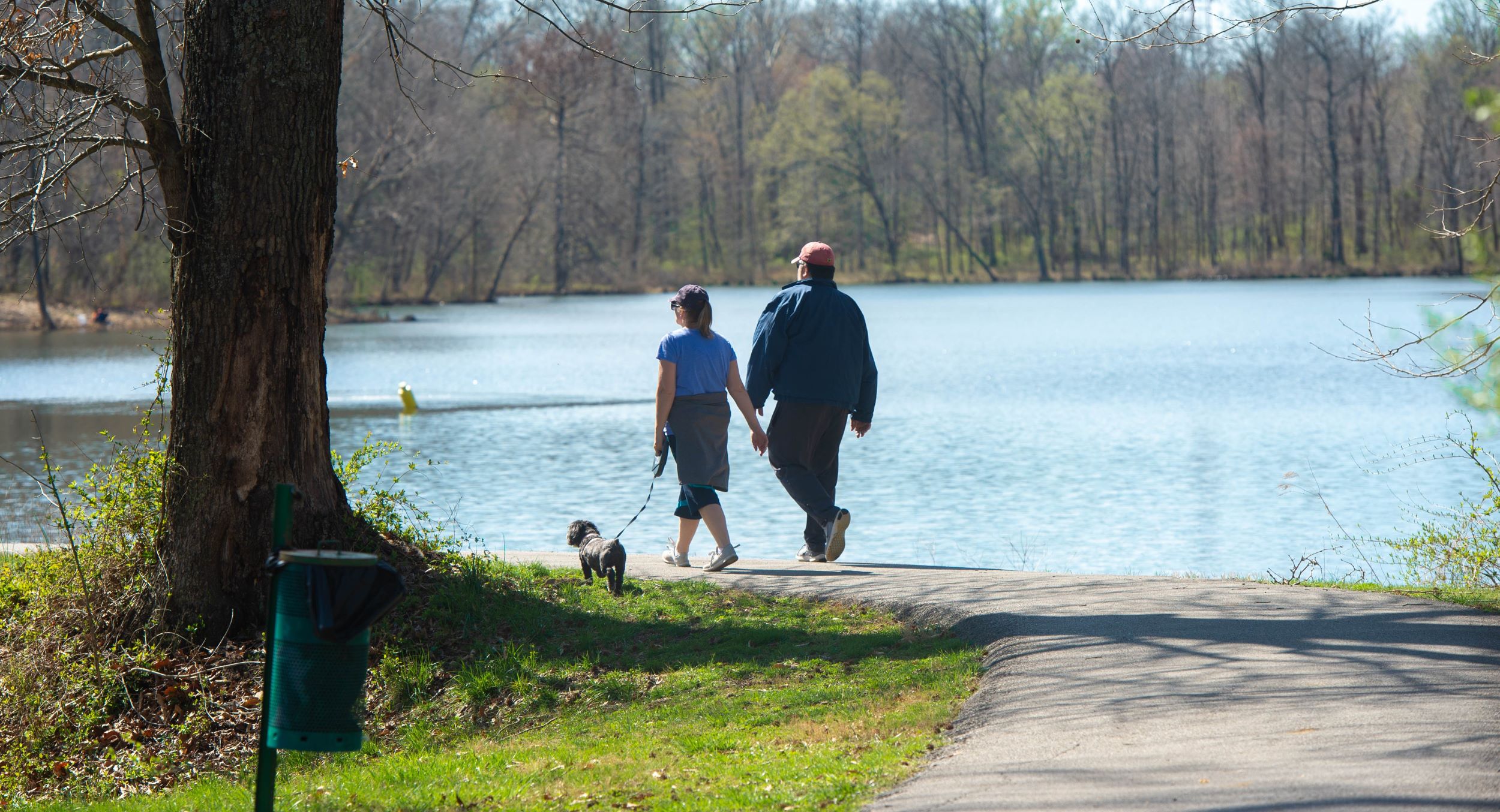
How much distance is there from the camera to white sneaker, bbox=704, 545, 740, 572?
9.47m

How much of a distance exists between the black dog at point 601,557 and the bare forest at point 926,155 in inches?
2284

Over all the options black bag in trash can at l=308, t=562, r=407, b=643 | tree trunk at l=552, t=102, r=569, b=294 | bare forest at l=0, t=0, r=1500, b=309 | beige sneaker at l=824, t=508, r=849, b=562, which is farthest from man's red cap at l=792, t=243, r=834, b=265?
tree trunk at l=552, t=102, r=569, b=294

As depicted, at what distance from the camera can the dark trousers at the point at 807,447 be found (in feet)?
31.3

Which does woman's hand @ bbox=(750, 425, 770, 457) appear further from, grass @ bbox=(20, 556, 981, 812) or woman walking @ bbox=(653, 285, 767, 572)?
grass @ bbox=(20, 556, 981, 812)

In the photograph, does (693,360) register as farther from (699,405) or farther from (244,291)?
(244,291)

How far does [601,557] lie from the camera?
28.1 feet

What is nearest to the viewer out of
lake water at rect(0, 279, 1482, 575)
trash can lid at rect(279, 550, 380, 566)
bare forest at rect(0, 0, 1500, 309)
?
trash can lid at rect(279, 550, 380, 566)

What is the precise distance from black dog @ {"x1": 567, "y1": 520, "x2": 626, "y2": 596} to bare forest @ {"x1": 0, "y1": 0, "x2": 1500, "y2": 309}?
58.0 meters

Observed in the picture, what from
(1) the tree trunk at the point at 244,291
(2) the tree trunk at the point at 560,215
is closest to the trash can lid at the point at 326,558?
(1) the tree trunk at the point at 244,291

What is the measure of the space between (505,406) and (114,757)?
19431 millimetres

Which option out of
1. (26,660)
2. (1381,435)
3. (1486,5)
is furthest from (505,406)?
(1486,5)

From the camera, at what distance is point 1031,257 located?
8981 cm

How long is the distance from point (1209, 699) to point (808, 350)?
169 inches

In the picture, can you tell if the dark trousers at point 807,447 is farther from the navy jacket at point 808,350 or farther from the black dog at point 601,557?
the black dog at point 601,557
